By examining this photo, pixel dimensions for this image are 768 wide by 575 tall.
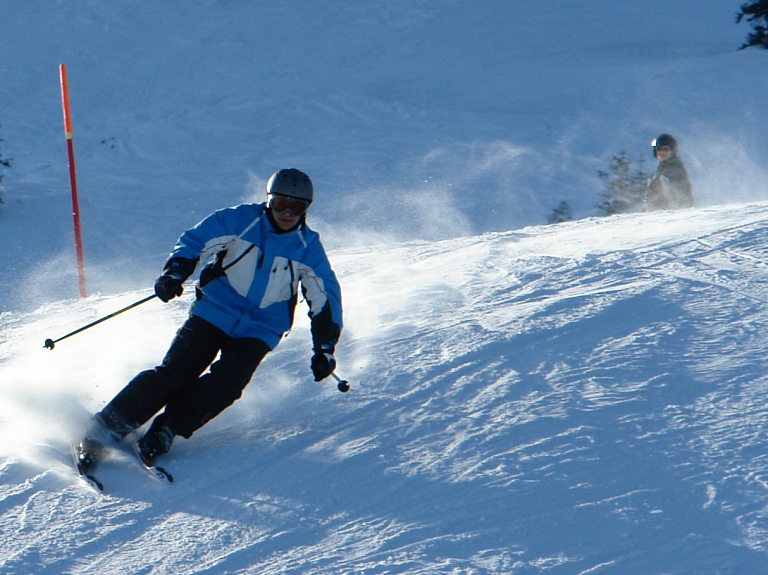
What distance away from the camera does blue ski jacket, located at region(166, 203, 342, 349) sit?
4.27 m

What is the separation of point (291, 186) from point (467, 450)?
1.39 metres

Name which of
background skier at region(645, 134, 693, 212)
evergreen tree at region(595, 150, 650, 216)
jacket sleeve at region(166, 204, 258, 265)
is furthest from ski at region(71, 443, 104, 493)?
evergreen tree at region(595, 150, 650, 216)

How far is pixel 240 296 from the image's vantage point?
4.30 m

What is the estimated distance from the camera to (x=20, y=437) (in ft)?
13.5

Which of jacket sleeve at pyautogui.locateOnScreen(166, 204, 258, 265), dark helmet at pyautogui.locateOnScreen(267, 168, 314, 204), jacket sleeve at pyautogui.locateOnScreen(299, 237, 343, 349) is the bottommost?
jacket sleeve at pyautogui.locateOnScreen(299, 237, 343, 349)

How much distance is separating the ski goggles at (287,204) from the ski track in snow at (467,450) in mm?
938

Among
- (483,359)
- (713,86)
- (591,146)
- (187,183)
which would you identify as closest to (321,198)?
(187,183)

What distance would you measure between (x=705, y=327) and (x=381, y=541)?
234 cm

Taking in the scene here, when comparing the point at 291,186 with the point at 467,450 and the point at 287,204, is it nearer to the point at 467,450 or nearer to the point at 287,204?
the point at 287,204

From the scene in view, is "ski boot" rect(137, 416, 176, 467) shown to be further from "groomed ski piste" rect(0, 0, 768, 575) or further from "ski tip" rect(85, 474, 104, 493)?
"ski tip" rect(85, 474, 104, 493)

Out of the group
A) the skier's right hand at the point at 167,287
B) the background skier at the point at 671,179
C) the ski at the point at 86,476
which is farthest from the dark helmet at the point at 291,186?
the background skier at the point at 671,179

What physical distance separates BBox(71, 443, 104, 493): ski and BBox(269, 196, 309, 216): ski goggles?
134 cm

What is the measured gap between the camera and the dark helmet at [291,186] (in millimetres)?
4199

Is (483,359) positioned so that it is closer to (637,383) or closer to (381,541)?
(637,383)
